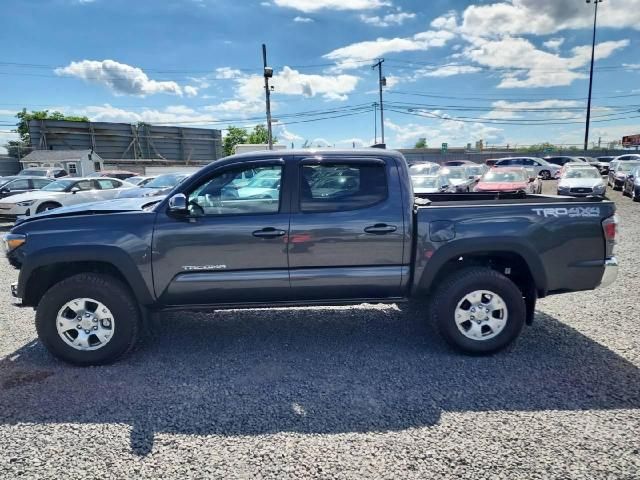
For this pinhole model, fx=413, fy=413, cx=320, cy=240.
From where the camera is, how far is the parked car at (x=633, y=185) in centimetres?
1537

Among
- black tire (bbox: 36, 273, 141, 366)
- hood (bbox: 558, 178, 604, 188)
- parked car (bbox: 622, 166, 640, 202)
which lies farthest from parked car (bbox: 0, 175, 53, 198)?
parked car (bbox: 622, 166, 640, 202)

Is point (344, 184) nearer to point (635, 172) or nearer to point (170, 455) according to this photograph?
point (170, 455)

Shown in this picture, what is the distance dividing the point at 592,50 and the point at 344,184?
4418 centimetres

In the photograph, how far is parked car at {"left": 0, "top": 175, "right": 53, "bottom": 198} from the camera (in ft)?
→ 47.4

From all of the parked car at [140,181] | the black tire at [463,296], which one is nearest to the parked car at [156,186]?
the parked car at [140,181]

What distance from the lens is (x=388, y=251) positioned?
12.1 ft

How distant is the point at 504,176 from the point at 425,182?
405 centimetres

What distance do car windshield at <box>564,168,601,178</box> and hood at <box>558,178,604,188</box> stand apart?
0.43 metres

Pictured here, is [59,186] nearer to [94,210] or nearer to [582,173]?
[94,210]

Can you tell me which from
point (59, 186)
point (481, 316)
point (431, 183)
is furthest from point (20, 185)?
point (481, 316)

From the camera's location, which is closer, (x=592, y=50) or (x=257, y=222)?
(x=257, y=222)

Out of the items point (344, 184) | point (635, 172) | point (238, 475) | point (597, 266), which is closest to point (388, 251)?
point (344, 184)

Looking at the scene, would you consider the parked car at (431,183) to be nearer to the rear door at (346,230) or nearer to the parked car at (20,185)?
the rear door at (346,230)

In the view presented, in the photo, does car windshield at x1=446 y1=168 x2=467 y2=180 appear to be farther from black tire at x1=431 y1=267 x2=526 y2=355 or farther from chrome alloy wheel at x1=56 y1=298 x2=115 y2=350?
chrome alloy wheel at x1=56 y1=298 x2=115 y2=350
